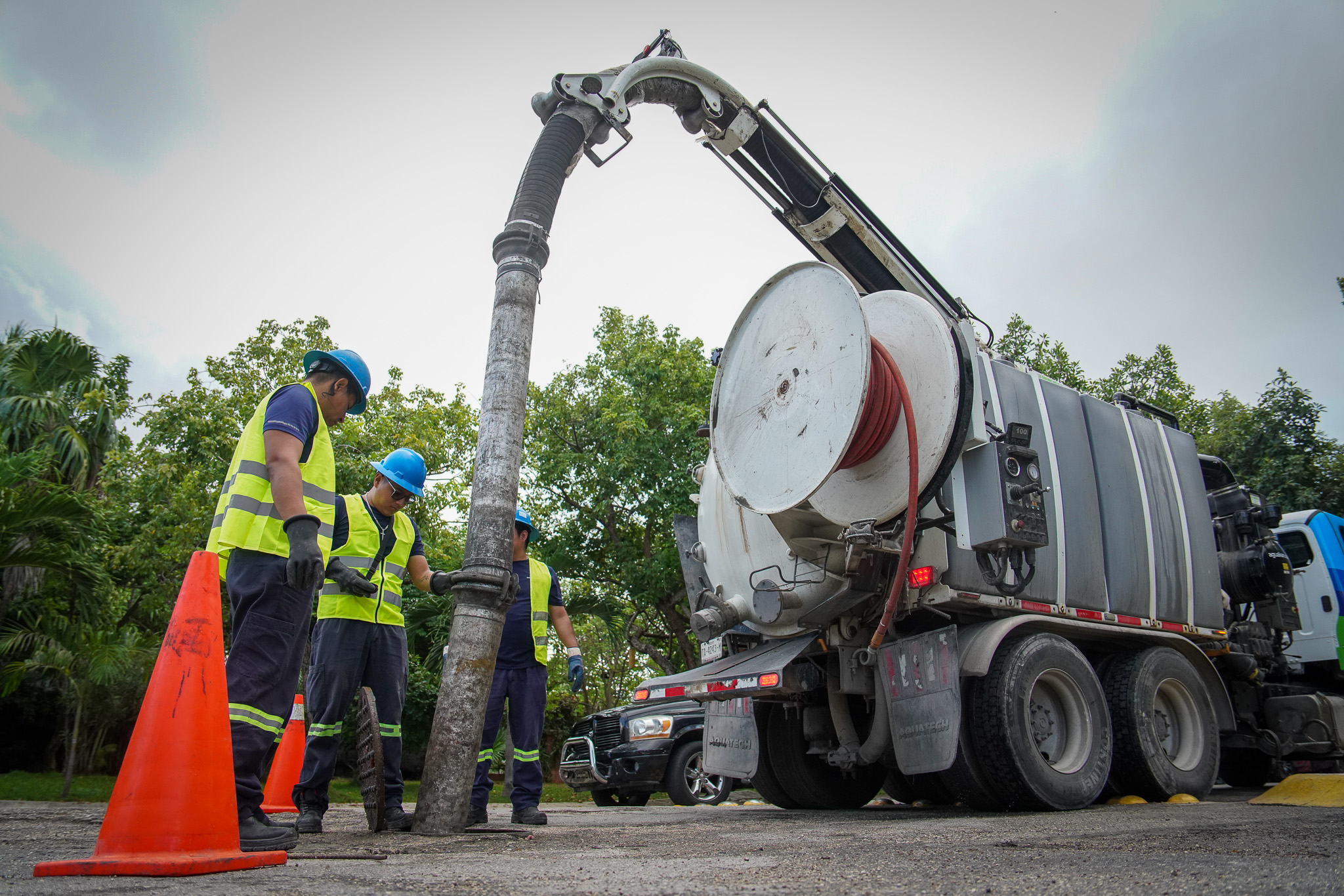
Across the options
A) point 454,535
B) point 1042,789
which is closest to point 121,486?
point 454,535

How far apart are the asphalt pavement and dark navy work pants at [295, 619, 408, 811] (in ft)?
0.93

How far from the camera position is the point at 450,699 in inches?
153

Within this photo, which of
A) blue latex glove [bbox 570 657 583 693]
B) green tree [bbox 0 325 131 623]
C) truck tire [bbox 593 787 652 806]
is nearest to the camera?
blue latex glove [bbox 570 657 583 693]

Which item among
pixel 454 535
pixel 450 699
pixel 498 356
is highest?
pixel 454 535

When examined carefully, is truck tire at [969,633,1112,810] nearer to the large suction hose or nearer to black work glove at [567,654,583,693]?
black work glove at [567,654,583,693]

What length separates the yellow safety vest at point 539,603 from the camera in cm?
528

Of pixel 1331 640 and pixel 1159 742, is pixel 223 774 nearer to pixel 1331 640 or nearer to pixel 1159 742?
pixel 1159 742

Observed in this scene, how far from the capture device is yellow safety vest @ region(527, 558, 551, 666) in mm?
5281

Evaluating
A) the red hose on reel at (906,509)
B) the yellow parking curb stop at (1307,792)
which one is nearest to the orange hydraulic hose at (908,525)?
the red hose on reel at (906,509)

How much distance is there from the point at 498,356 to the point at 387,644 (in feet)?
5.12

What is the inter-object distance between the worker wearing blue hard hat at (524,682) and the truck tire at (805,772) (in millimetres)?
1518

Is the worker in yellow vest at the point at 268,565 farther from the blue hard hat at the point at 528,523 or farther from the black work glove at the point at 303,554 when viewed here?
the blue hard hat at the point at 528,523

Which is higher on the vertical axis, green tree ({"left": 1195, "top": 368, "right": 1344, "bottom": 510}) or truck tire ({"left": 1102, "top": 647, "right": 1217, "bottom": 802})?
green tree ({"left": 1195, "top": 368, "right": 1344, "bottom": 510})

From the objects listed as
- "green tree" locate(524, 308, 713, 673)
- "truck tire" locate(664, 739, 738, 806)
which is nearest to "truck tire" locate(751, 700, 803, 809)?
"truck tire" locate(664, 739, 738, 806)
